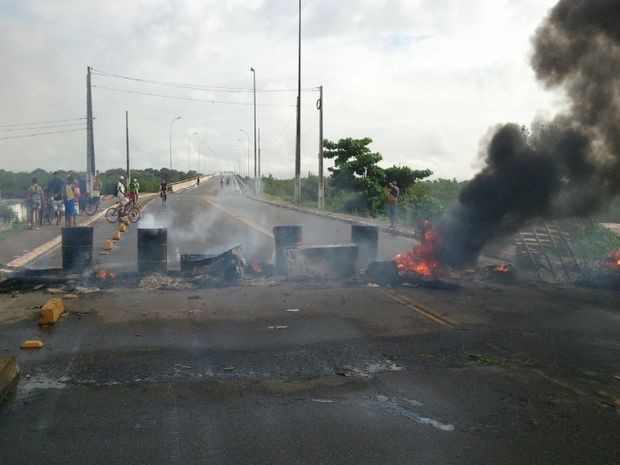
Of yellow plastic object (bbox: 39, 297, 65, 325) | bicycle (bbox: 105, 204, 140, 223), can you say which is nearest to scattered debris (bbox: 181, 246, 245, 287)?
yellow plastic object (bbox: 39, 297, 65, 325)

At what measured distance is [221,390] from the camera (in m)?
5.03

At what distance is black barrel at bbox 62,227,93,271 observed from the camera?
1112 cm

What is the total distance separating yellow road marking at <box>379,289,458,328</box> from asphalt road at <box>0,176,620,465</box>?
0.08m

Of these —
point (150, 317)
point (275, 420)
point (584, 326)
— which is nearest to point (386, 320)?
point (584, 326)

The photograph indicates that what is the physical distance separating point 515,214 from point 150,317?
7447 millimetres

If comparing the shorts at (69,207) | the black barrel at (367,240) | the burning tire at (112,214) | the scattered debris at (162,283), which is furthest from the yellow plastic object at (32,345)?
the burning tire at (112,214)

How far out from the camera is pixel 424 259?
37.3ft

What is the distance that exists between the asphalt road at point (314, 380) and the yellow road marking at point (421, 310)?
0.26 ft

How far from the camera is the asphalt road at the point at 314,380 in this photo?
12.8 ft

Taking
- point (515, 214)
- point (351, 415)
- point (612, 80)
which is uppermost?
point (612, 80)

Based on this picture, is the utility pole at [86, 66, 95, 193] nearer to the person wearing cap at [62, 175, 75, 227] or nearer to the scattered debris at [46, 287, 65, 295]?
the person wearing cap at [62, 175, 75, 227]

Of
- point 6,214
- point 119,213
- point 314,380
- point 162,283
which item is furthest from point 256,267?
point 119,213

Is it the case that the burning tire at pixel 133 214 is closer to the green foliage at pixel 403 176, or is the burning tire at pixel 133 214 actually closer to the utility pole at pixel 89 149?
the utility pole at pixel 89 149

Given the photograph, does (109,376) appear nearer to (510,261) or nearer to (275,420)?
(275,420)
